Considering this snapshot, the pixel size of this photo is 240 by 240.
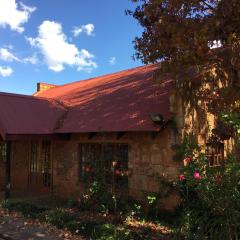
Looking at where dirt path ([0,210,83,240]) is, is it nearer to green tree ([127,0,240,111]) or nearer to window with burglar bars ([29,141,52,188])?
green tree ([127,0,240,111])

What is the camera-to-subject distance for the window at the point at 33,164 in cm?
1559

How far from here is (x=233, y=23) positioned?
25.6 feet

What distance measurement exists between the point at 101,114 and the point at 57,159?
273 cm

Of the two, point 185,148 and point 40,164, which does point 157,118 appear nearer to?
point 185,148

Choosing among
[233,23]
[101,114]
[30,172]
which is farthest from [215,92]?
[30,172]

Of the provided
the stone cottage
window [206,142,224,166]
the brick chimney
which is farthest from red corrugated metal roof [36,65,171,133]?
the brick chimney

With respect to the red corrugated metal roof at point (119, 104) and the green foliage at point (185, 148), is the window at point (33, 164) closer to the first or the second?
the red corrugated metal roof at point (119, 104)

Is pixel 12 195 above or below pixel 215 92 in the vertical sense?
below

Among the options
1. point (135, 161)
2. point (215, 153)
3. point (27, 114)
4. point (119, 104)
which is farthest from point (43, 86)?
point (215, 153)

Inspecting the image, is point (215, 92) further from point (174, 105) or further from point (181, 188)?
point (181, 188)

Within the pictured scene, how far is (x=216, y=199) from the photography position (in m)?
6.61

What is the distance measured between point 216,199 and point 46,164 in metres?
9.67

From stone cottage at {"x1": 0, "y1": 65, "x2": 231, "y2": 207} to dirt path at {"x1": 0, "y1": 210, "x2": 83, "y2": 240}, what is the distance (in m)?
2.00

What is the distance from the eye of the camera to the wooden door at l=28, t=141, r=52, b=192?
15.0m
